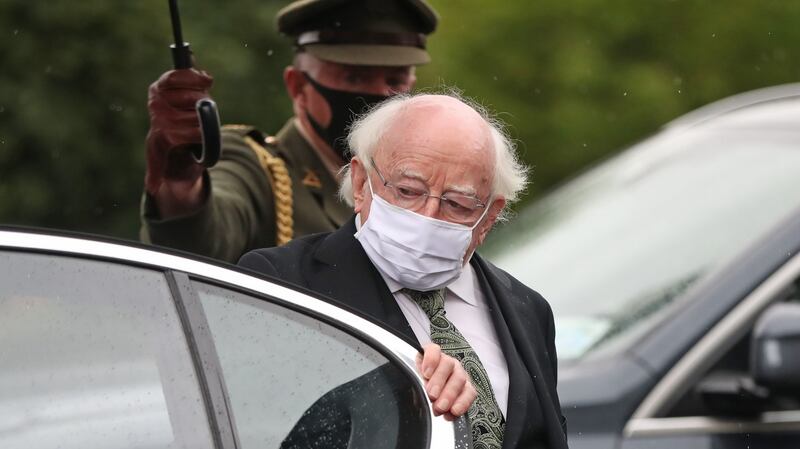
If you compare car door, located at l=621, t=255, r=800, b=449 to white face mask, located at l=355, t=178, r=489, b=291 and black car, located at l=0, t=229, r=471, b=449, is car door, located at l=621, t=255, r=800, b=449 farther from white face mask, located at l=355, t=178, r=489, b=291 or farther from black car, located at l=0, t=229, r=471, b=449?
black car, located at l=0, t=229, r=471, b=449

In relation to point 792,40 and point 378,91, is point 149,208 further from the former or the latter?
point 792,40

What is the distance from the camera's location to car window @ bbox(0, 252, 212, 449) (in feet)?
8.12

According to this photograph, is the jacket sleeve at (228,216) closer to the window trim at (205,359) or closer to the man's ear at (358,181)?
the man's ear at (358,181)

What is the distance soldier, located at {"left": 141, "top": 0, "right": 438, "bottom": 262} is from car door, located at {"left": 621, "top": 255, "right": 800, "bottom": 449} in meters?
1.01

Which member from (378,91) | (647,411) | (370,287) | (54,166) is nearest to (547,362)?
(370,287)

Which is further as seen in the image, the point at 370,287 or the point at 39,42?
the point at 39,42

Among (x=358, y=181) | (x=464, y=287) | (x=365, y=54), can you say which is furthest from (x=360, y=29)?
(x=464, y=287)

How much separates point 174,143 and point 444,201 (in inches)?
36.7

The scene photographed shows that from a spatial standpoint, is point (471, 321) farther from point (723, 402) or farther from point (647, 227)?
point (647, 227)

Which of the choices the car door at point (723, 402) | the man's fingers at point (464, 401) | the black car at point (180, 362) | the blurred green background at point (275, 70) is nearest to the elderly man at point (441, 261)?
the man's fingers at point (464, 401)

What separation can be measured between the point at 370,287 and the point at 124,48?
641 centimetres

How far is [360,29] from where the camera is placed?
4664 millimetres

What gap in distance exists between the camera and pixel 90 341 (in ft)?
8.30

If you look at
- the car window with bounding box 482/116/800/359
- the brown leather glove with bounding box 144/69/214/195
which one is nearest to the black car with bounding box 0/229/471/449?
the brown leather glove with bounding box 144/69/214/195
